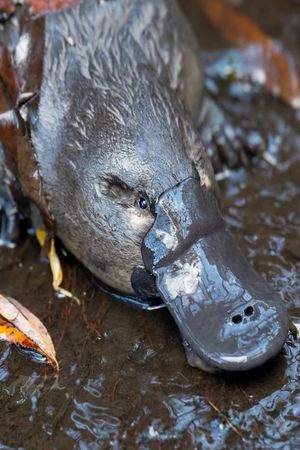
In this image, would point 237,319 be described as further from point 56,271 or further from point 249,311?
point 56,271

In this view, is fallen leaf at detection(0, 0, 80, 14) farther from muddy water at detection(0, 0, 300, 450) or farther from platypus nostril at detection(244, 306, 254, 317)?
platypus nostril at detection(244, 306, 254, 317)

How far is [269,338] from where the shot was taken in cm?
190

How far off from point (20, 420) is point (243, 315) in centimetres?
67

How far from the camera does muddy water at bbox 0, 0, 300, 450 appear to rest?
1.95 metres

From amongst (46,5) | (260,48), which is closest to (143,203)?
(46,5)

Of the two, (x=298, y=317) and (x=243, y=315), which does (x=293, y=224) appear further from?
(x=243, y=315)

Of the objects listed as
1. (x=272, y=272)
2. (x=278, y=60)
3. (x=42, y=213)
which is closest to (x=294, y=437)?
(x=272, y=272)

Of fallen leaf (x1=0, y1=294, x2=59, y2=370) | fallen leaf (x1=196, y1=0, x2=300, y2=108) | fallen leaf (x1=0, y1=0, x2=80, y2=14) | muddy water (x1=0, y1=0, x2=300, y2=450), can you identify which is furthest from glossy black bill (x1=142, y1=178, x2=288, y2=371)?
fallen leaf (x1=196, y1=0, x2=300, y2=108)

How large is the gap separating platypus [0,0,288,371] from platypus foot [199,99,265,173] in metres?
0.36

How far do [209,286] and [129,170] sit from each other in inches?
16.1

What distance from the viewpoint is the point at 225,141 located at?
3.16m

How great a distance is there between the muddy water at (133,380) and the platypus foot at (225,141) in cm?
41

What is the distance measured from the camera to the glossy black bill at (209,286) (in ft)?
6.20

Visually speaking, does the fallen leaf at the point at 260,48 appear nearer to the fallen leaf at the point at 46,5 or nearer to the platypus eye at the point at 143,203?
the fallen leaf at the point at 46,5
